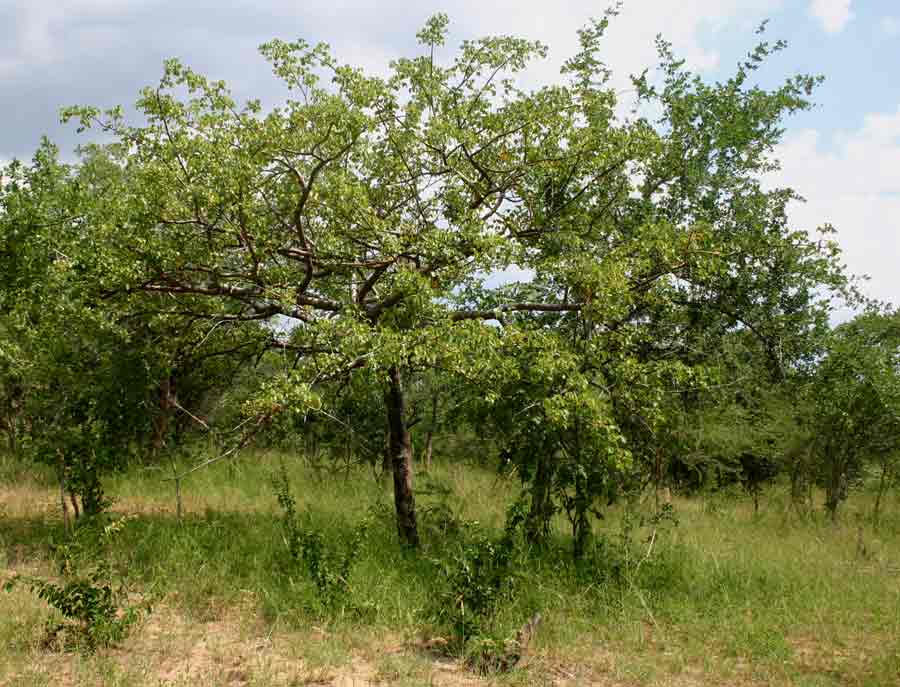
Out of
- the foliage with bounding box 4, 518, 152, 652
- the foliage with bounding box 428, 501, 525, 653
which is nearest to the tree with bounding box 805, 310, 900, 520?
the foliage with bounding box 428, 501, 525, 653

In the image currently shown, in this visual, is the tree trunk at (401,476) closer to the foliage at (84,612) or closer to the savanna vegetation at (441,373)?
the savanna vegetation at (441,373)

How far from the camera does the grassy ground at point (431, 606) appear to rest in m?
6.25

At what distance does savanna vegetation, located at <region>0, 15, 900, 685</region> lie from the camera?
694 centimetres

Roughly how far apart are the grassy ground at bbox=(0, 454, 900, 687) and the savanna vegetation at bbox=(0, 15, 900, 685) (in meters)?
0.04

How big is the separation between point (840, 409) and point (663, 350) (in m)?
3.56

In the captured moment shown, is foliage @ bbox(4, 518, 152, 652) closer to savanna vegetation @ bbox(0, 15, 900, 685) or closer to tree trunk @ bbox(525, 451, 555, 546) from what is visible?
savanna vegetation @ bbox(0, 15, 900, 685)

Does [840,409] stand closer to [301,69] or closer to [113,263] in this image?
[301,69]

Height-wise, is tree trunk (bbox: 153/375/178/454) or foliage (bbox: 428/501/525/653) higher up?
tree trunk (bbox: 153/375/178/454)

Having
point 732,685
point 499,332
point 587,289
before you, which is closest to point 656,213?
point 587,289

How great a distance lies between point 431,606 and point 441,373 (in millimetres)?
3009

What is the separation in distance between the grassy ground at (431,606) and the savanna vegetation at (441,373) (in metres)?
0.04

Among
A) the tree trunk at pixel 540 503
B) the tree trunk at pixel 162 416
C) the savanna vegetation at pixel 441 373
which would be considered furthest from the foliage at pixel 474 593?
the tree trunk at pixel 162 416

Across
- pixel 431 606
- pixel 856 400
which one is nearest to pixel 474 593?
pixel 431 606

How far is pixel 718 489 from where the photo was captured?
1620cm
